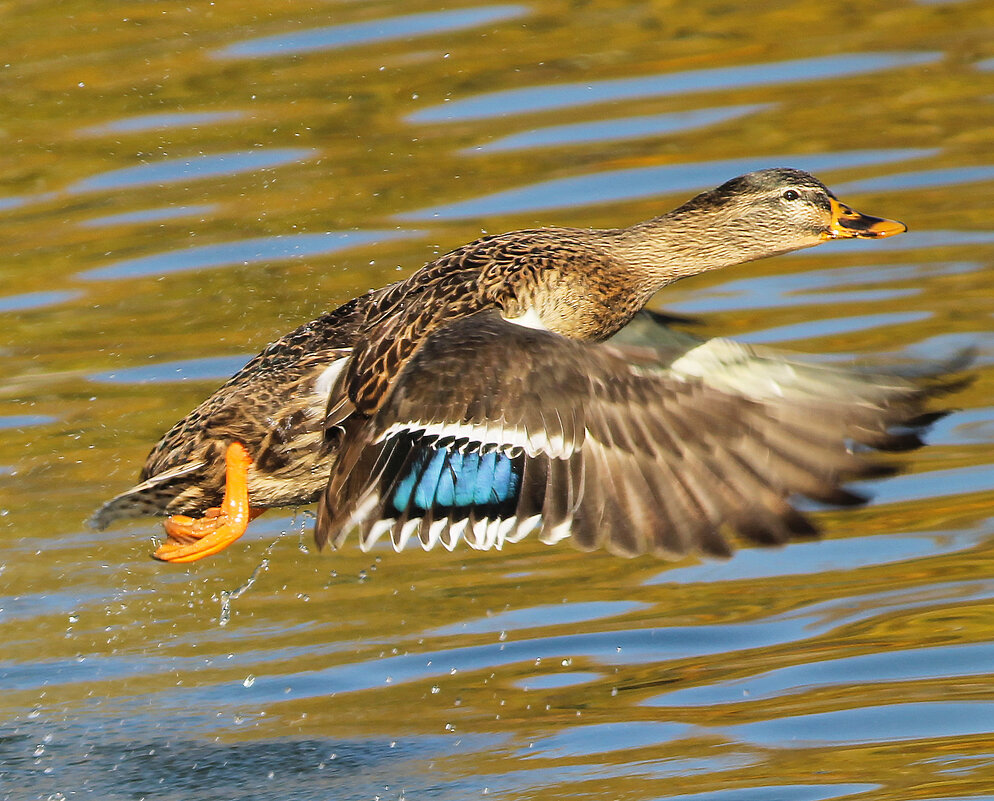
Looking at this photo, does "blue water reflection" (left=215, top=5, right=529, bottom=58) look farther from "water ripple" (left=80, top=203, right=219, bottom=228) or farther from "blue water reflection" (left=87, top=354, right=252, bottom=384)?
"blue water reflection" (left=87, top=354, right=252, bottom=384)

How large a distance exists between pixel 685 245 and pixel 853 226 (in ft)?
1.87

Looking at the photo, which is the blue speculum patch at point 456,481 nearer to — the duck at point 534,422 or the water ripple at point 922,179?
the duck at point 534,422

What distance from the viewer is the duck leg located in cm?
579

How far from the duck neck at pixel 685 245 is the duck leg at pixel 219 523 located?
1401 millimetres

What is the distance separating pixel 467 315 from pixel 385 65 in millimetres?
5441

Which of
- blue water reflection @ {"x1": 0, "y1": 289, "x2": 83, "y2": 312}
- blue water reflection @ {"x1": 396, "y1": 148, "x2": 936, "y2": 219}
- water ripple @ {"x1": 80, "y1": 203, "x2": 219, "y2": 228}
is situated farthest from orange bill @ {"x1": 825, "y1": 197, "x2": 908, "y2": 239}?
water ripple @ {"x1": 80, "y1": 203, "x2": 219, "y2": 228}

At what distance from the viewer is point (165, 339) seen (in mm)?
8477

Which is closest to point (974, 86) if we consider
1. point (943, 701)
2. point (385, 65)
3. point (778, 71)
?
point (778, 71)

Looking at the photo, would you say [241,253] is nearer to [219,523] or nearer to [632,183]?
[632,183]

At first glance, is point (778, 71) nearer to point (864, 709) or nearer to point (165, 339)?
point (165, 339)

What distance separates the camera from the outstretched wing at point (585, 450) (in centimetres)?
481

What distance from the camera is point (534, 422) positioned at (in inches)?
199

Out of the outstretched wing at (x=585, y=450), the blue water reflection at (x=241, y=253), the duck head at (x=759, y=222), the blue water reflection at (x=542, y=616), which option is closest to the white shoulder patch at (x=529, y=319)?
the outstretched wing at (x=585, y=450)

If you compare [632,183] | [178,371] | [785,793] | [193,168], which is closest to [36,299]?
[178,371]
